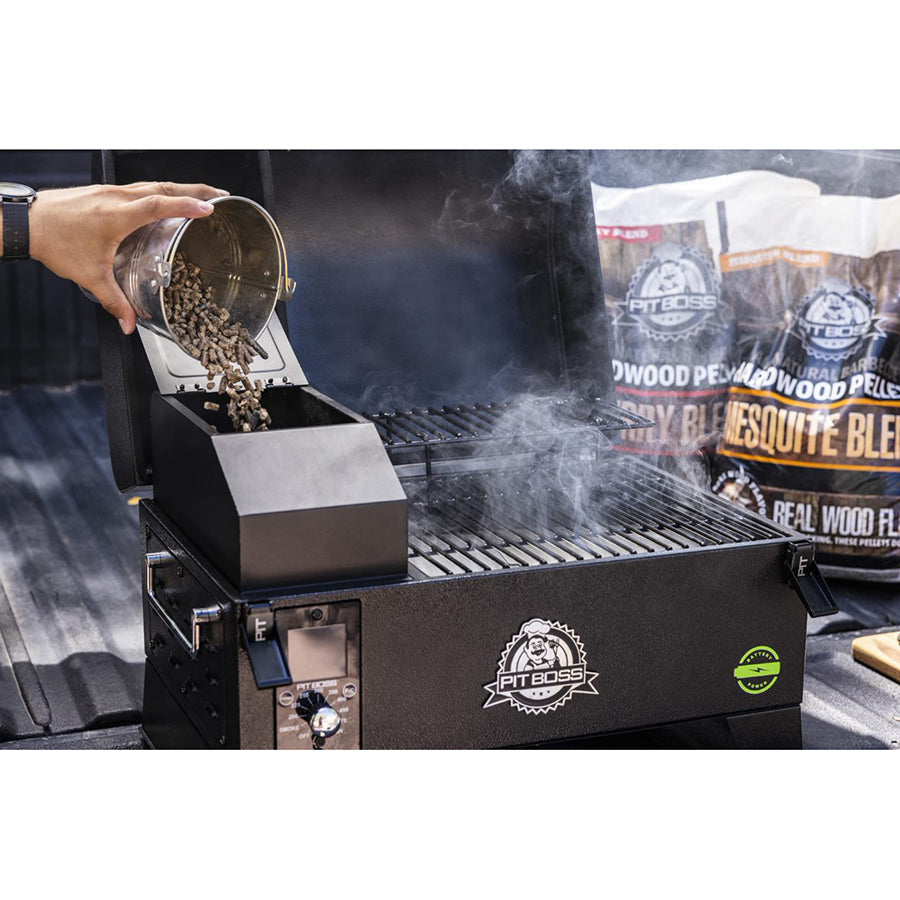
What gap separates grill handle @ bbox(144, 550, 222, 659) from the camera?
75.6 inches

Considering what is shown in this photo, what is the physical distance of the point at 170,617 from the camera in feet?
7.26

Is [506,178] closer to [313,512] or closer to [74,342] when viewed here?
[313,512]

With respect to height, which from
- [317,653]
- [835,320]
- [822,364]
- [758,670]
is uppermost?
[835,320]

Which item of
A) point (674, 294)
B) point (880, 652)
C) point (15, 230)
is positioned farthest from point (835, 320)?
point (15, 230)

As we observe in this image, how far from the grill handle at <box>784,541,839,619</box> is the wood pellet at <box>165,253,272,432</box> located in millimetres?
903

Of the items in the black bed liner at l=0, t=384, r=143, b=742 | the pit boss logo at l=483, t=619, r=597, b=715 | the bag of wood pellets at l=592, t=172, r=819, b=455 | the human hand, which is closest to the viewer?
the pit boss logo at l=483, t=619, r=597, b=715

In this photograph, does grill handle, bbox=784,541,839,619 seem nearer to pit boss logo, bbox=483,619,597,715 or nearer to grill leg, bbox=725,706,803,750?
grill leg, bbox=725,706,803,750

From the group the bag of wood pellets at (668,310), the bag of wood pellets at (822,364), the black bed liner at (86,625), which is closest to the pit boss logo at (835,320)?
the bag of wood pellets at (822,364)

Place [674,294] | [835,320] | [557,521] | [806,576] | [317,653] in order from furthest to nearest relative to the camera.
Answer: [674,294] → [835,320] → [557,521] → [806,576] → [317,653]

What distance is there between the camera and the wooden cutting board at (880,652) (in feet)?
8.91

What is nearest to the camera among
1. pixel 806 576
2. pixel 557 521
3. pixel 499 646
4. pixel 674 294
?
pixel 499 646

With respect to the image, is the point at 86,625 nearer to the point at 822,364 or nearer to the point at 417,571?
the point at 417,571

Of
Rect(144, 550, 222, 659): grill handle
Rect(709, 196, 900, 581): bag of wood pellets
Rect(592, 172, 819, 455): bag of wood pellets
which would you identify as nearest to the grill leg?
Rect(144, 550, 222, 659): grill handle

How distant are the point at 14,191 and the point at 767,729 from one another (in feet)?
5.32
